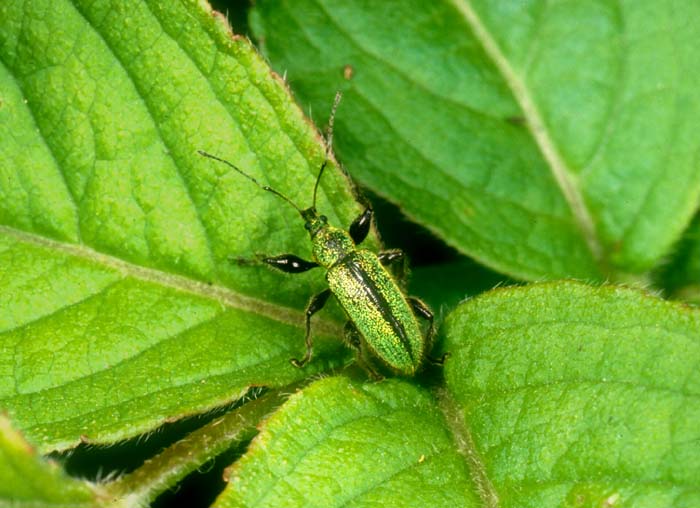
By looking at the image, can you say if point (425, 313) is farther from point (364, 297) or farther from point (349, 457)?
point (349, 457)

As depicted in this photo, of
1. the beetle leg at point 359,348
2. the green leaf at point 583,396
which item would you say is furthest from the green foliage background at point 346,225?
the beetle leg at point 359,348

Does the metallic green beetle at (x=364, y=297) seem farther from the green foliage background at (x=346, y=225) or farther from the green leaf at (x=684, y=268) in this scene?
the green leaf at (x=684, y=268)

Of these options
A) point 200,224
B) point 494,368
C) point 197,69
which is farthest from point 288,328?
point 197,69

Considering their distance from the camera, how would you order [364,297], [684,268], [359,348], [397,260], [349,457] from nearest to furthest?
1. [349,457]
2. [359,348]
3. [364,297]
4. [397,260]
5. [684,268]

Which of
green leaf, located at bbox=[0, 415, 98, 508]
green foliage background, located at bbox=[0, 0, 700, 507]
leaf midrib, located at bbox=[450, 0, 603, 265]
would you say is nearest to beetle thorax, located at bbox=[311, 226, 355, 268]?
green foliage background, located at bbox=[0, 0, 700, 507]

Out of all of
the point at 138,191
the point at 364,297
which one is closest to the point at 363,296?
the point at 364,297

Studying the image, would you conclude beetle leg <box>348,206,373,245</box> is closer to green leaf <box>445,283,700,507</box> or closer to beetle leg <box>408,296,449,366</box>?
beetle leg <box>408,296,449,366</box>

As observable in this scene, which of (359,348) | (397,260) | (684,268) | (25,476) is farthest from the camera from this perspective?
(684,268)
